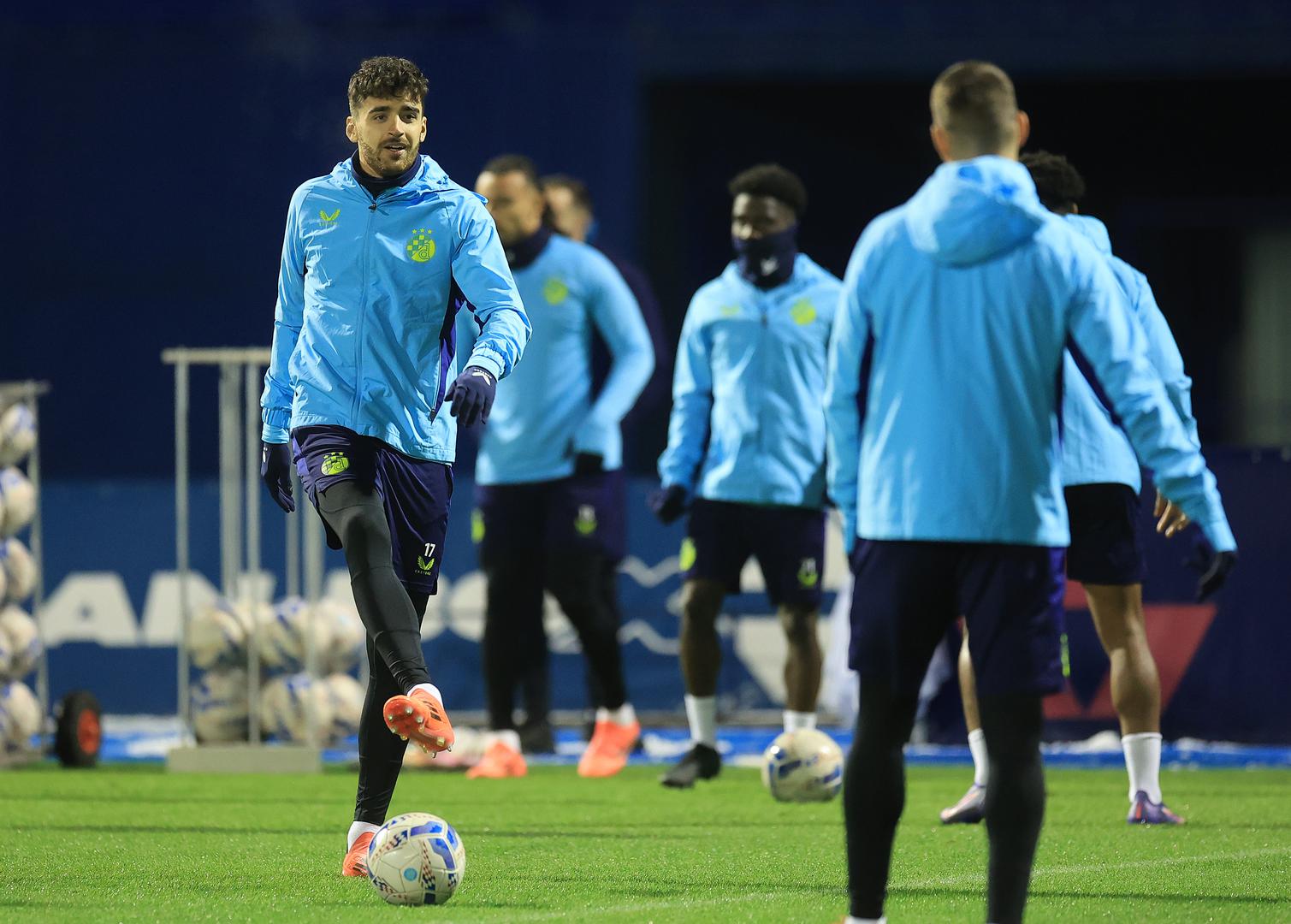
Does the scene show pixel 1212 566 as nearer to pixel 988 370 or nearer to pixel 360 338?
pixel 988 370

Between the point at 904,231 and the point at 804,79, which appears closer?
the point at 904,231

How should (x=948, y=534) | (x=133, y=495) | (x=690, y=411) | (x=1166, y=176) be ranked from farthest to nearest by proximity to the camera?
1. (x=1166, y=176)
2. (x=133, y=495)
3. (x=690, y=411)
4. (x=948, y=534)

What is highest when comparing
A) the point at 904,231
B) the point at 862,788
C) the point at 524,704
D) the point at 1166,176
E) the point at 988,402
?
the point at 1166,176

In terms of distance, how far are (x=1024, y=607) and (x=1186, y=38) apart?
1196 cm

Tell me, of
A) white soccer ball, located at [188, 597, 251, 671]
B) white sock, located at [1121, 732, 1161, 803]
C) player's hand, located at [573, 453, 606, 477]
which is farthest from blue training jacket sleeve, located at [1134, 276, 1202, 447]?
white soccer ball, located at [188, 597, 251, 671]

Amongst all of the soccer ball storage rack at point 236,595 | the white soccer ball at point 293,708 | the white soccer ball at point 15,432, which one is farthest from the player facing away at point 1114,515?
the white soccer ball at point 15,432

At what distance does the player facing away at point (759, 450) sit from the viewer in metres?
8.40

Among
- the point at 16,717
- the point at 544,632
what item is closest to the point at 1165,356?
the point at 544,632

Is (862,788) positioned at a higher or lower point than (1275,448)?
lower

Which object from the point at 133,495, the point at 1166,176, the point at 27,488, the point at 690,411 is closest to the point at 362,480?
the point at 690,411

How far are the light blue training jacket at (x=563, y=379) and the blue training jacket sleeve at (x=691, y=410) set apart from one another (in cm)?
72

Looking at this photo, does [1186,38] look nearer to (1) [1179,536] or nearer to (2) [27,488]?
(1) [1179,536]

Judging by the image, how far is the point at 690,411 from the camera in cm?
856

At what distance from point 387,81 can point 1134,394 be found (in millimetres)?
2260
